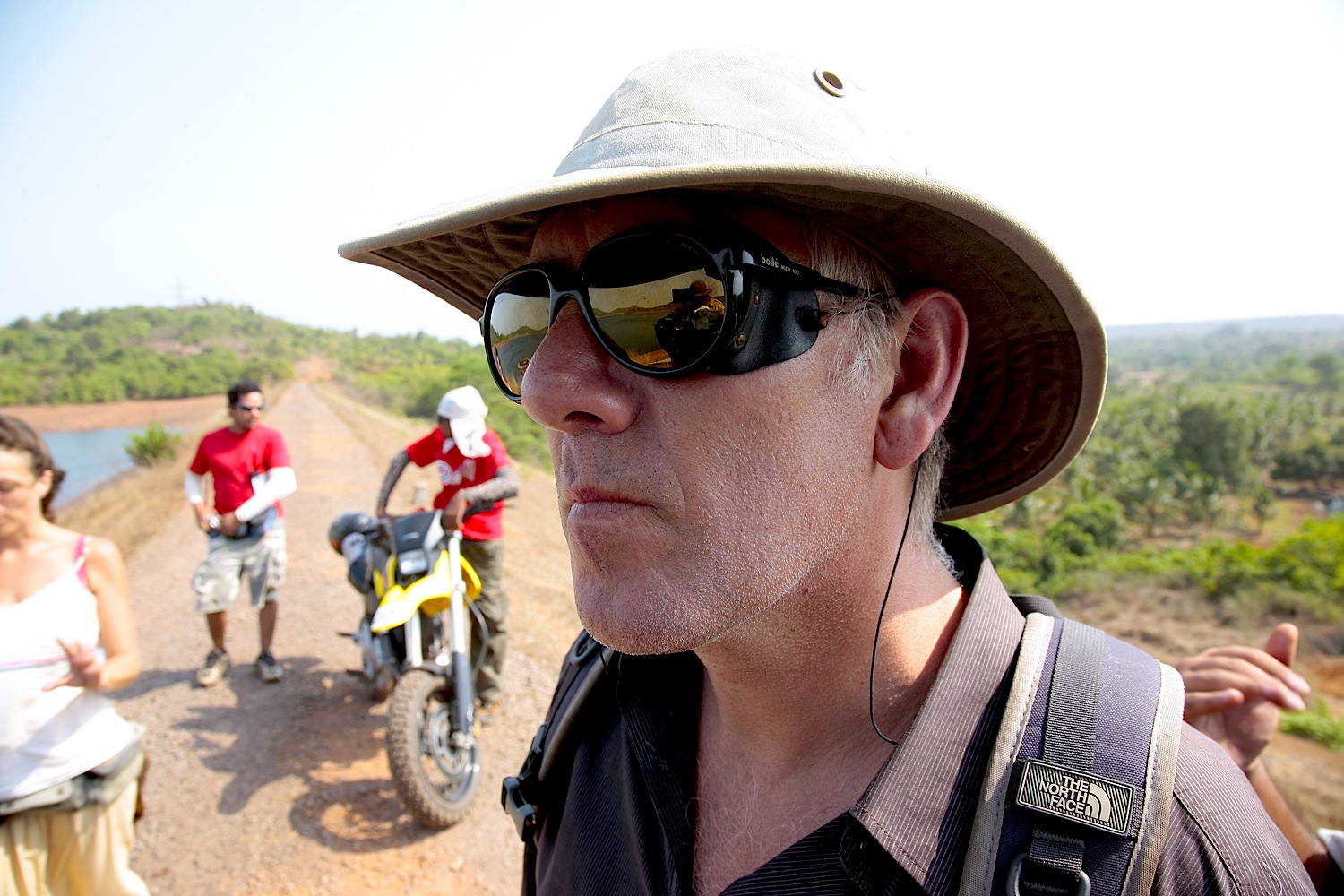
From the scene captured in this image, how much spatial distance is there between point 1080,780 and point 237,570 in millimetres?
6131

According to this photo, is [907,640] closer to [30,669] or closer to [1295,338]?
[30,669]

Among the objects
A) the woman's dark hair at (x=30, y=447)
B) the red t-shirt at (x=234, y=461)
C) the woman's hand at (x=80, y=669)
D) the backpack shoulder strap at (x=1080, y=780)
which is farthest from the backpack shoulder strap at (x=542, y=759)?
the red t-shirt at (x=234, y=461)

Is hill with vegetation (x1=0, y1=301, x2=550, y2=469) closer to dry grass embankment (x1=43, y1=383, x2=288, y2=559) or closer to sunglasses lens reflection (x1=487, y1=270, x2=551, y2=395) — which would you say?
dry grass embankment (x1=43, y1=383, x2=288, y2=559)

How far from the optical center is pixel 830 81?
1139mm

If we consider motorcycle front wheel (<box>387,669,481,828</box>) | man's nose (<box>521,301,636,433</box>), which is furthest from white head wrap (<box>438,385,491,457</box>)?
man's nose (<box>521,301,636,433</box>)

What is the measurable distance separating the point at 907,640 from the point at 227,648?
22.9 ft

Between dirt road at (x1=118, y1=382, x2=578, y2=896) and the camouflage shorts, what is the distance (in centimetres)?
74

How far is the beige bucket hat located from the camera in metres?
0.97

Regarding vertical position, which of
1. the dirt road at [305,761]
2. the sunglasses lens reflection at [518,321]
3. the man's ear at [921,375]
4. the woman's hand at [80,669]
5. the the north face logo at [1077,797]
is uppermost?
the sunglasses lens reflection at [518,321]

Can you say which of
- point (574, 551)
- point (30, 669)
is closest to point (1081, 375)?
point (574, 551)

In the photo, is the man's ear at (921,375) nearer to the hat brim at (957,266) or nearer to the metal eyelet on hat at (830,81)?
the hat brim at (957,266)

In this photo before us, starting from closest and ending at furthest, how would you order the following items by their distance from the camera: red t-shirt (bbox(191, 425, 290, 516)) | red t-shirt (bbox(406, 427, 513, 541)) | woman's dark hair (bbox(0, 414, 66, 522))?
woman's dark hair (bbox(0, 414, 66, 522)) < red t-shirt (bbox(406, 427, 513, 541)) < red t-shirt (bbox(191, 425, 290, 516))

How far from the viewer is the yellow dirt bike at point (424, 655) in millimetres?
3801

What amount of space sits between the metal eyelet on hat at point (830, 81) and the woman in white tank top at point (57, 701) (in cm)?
298
